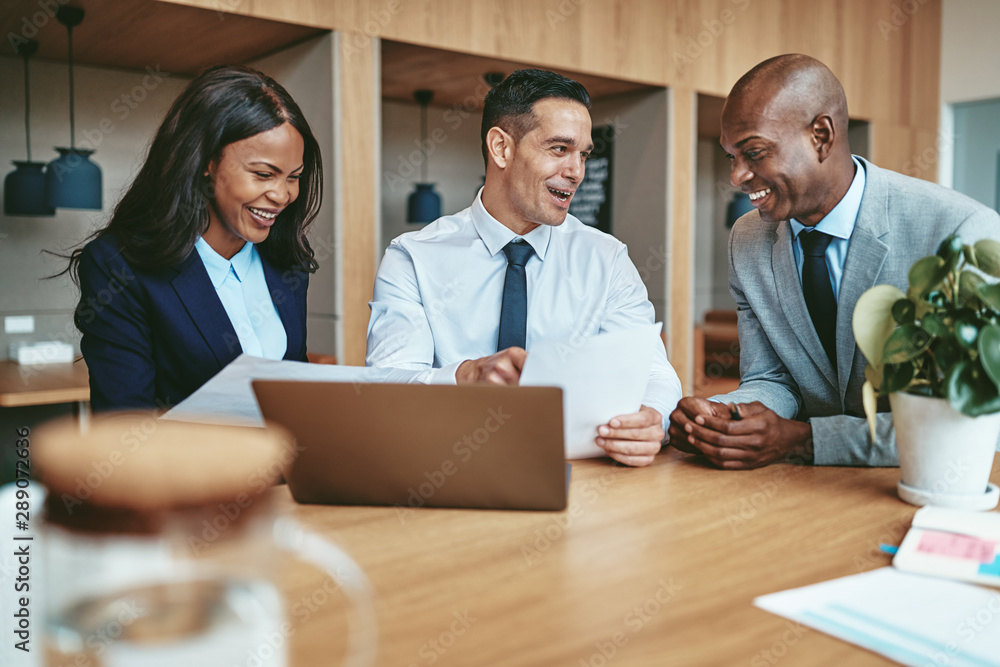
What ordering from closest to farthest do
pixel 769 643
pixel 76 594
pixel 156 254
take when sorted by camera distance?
1. pixel 76 594
2. pixel 769 643
3. pixel 156 254

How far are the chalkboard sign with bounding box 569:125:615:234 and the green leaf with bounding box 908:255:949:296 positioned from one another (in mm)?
3926

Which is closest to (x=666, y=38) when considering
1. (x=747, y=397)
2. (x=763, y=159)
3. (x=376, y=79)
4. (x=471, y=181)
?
(x=471, y=181)

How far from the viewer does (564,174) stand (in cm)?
223

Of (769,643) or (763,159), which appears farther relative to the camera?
(763,159)

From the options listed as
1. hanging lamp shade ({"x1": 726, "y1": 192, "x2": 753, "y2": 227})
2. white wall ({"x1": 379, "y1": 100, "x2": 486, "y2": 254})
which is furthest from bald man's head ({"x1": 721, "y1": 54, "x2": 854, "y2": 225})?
hanging lamp shade ({"x1": 726, "y1": 192, "x2": 753, "y2": 227})

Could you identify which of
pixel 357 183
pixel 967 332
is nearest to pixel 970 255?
pixel 967 332

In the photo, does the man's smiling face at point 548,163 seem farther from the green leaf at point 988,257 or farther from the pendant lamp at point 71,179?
the pendant lamp at point 71,179

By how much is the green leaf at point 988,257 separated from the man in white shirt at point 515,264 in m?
0.96

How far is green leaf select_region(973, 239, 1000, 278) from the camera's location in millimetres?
1115

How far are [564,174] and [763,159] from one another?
2.00 feet

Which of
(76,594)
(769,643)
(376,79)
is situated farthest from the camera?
(376,79)

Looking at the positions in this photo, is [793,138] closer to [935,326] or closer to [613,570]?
[935,326]

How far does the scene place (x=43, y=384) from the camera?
3.21m

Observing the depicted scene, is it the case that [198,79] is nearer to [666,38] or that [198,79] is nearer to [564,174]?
[564,174]
